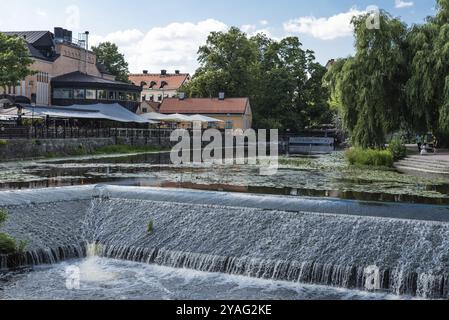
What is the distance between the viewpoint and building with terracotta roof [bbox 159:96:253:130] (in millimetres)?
69062

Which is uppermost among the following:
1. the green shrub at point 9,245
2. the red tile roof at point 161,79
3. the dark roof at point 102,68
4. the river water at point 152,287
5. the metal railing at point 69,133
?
the red tile roof at point 161,79

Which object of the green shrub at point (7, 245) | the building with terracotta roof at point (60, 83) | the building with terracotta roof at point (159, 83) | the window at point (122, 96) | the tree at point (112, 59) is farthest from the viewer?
the building with terracotta roof at point (159, 83)

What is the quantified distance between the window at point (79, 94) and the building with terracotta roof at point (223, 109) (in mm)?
17278

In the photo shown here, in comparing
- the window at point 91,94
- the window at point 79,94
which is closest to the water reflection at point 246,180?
the window at point 91,94

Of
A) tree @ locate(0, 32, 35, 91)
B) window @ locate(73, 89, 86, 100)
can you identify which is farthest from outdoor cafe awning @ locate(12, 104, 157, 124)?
window @ locate(73, 89, 86, 100)

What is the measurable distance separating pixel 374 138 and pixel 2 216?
74.8 ft

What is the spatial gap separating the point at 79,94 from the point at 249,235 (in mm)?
45576

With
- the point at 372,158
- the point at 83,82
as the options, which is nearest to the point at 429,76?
the point at 372,158

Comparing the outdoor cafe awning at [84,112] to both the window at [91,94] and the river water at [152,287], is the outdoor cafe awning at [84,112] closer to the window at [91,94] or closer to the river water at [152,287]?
the window at [91,94]

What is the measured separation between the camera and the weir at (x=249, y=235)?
1116cm

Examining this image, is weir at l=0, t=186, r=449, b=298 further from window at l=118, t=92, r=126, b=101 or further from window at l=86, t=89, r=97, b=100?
window at l=118, t=92, r=126, b=101

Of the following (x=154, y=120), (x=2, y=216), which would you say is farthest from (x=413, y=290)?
(x=154, y=120)
